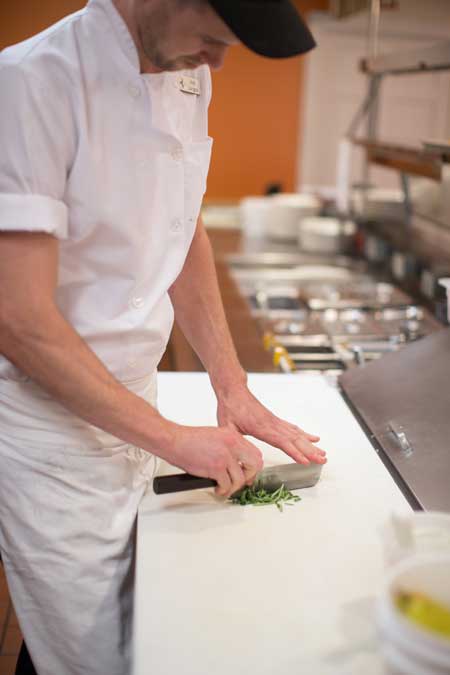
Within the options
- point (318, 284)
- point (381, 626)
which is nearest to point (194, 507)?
point (381, 626)

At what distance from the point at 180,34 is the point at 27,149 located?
0.22 m

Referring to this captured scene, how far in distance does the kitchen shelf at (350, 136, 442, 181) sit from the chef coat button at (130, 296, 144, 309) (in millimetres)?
1225

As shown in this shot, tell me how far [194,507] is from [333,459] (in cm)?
28

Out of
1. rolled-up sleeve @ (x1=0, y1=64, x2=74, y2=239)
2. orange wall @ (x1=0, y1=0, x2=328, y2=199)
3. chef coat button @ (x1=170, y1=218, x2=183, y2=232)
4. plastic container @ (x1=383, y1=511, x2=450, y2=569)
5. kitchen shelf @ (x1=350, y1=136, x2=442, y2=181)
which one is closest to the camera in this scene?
plastic container @ (x1=383, y1=511, x2=450, y2=569)

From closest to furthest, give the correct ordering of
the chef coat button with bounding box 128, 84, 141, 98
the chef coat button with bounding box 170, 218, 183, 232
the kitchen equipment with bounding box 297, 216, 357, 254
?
the chef coat button with bounding box 128, 84, 141, 98 < the chef coat button with bounding box 170, 218, 183, 232 < the kitchen equipment with bounding box 297, 216, 357, 254

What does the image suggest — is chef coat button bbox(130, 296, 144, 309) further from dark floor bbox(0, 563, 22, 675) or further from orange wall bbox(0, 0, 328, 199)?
orange wall bbox(0, 0, 328, 199)

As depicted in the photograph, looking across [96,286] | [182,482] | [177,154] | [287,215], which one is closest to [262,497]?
[182,482]

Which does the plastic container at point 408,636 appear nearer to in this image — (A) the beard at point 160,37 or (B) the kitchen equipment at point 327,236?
(A) the beard at point 160,37

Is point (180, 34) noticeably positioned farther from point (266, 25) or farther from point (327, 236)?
point (327, 236)

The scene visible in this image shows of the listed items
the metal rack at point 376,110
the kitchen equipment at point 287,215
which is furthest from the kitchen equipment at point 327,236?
the metal rack at point 376,110

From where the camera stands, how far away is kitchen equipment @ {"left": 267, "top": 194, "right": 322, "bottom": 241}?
3837 millimetres

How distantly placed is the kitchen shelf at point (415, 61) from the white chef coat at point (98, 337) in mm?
1157

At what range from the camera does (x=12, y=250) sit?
0.85m

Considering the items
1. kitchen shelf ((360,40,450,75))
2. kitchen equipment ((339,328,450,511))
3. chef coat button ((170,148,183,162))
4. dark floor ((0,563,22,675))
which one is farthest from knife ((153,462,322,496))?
kitchen shelf ((360,40,450,75))
